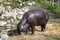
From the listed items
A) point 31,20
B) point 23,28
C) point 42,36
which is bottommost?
point 42,36

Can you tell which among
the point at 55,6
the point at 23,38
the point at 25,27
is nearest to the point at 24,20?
the point at 25,27

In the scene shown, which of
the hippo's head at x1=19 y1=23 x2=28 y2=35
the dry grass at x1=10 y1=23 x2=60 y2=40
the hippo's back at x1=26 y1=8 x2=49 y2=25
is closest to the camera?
the dry grass at x1=10 y1=23 x2=60 y2=40

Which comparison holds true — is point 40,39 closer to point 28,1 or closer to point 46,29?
point 46,29

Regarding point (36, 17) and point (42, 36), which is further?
point (36, 17)

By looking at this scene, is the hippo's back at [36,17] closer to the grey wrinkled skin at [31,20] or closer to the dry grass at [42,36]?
the grey wrinkled skin at [31,20]

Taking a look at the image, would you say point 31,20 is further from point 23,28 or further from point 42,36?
point 42,36

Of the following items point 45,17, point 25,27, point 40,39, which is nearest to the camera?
point 40,39

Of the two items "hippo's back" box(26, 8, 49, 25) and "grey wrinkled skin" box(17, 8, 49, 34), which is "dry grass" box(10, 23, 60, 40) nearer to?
"grey wrinkled skin" box(17, 8, 49, 34)

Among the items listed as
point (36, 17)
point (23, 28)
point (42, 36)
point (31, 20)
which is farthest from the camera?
point (36, 17)

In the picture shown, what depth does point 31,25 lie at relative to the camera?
10.2 meters

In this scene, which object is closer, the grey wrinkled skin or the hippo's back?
the grey wrinkled skin

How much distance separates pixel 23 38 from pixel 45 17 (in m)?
1.85

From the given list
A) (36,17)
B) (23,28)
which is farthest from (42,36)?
(36,17)

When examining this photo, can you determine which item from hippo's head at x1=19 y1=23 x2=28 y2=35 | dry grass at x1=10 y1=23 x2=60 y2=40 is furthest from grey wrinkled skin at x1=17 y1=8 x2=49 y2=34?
dry grass at x1=10 y1=23 x2=60 y2=40
